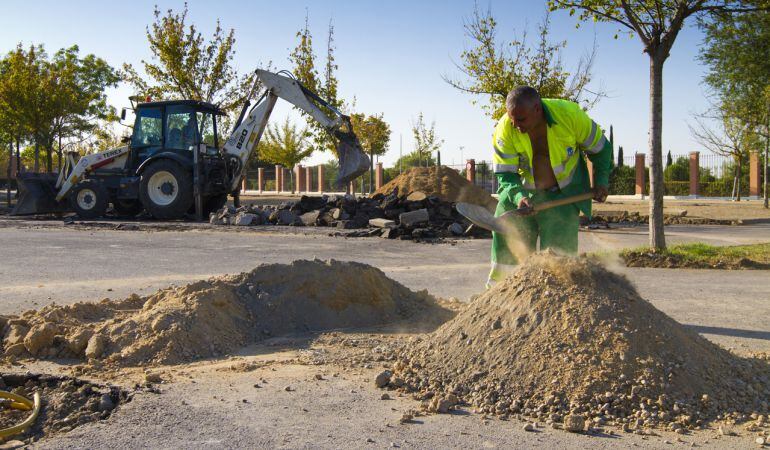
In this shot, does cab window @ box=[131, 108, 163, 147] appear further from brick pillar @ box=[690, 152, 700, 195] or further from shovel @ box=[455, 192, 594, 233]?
brick pillar @ box=[690, 152, 700, 195]

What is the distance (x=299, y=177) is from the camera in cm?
5228

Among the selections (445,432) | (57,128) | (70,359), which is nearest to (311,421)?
(445,432)

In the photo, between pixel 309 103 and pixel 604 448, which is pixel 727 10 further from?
pixel 309 103

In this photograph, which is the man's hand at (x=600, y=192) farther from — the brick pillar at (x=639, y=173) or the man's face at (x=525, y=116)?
the brick pillar at (x=639, y=173)

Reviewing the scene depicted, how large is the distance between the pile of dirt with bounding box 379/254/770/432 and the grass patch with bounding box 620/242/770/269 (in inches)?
239

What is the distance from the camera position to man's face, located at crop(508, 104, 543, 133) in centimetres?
495

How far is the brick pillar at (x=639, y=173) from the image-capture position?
35156 millimetres

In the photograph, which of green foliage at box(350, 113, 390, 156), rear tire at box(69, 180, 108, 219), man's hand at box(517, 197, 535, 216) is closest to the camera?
man's hand at box(517, 197, 535, 216)

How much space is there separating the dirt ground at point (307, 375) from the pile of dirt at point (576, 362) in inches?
6.8

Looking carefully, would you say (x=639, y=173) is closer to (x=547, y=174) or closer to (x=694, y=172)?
(x=694, y=172)

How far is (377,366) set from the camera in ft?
15.4

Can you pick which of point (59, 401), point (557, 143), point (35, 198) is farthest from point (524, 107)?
point (35, 198)

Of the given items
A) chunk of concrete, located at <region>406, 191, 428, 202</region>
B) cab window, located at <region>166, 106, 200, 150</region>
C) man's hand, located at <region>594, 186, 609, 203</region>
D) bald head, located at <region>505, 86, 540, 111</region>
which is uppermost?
cab window, located at <region>166, 106, 200, 150</region>

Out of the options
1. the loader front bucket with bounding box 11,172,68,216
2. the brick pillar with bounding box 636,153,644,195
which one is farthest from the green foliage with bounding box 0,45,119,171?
the brick pillar with bounding box 636,153,644,195
